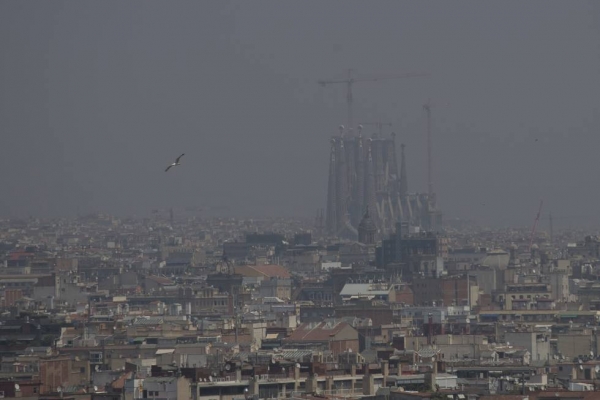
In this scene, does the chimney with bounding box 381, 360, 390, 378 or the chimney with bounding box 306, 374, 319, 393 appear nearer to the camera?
the chimney with bounding box 306, 374, 319, 393

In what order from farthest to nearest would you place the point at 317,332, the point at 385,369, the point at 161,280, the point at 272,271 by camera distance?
the point at 272,271, the point at 161,280, the point at 317,332, the point at 385,369

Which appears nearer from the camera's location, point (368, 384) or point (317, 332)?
point (368, 384)

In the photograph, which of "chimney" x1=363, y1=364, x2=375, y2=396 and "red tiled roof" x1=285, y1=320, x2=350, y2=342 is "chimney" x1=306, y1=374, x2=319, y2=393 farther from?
"red tiled roof" x1=285, y1=320, x2=350, y2=342

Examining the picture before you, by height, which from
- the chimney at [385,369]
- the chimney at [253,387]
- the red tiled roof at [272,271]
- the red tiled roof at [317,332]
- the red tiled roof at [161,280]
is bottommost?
the chimney at [253,387]

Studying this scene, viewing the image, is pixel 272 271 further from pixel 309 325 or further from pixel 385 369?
pixel 385 369

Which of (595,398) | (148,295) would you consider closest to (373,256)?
(148,295)

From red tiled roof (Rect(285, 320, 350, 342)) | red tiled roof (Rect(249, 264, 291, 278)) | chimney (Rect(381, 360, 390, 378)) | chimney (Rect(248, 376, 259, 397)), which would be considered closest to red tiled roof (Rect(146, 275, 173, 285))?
red tiled roof (Rect(249, 264, 291, 278))

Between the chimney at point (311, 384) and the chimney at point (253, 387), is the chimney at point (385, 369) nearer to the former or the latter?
the chimney at point (311, 384)

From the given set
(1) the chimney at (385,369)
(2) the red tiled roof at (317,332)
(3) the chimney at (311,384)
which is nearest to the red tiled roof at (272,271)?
(2) the red tiled roof at (317,332)

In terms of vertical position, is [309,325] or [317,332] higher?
[309,325]

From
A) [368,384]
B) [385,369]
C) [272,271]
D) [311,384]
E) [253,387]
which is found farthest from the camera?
[272,271]

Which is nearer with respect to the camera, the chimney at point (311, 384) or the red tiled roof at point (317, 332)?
the chimney at point (311, 384)

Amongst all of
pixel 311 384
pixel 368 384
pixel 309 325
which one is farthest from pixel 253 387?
pixel 309 325
